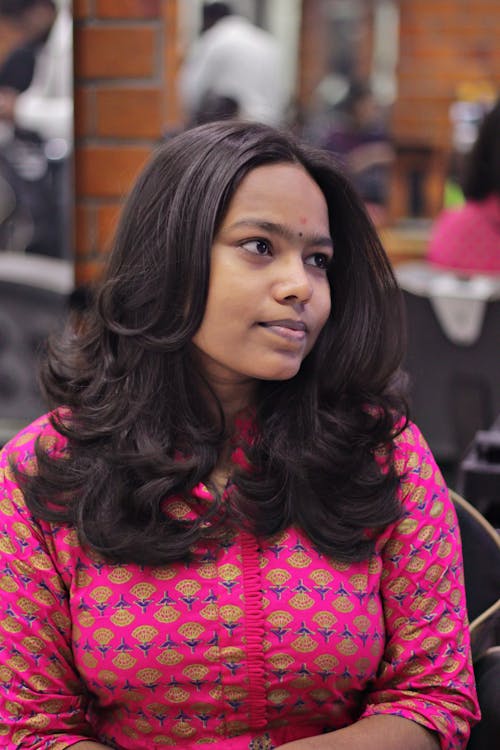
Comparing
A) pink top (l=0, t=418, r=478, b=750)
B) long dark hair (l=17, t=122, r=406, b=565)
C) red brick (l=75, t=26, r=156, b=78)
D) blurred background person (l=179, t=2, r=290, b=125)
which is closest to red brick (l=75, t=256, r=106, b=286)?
red brick (l=75, t=26, r=156, b=78)

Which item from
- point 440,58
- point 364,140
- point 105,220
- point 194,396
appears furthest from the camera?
point 440,58

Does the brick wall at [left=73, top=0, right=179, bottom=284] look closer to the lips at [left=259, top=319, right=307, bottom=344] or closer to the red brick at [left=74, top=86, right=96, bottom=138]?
the red brick at [left=74, top=86, right=96, bottom=138]

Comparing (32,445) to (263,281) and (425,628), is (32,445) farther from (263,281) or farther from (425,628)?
(425,628)

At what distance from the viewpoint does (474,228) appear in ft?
10.6

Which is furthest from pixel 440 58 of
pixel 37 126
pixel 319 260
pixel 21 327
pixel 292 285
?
pixel 292 285

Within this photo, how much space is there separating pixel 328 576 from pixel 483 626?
0.85 ft

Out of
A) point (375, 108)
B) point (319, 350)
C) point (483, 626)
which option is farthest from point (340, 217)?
point (375, 108)

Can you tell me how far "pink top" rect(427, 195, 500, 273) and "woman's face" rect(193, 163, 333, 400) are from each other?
6.53ft

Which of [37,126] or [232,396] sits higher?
[37,126]

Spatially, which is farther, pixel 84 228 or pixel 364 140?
pixel 364 140

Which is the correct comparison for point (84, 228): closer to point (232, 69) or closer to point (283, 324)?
point (283, 324)

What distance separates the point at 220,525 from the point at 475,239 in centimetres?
213

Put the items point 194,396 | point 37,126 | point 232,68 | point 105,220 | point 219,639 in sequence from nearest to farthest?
point 219,639 < point 194,396 < point 105,220 < point 37,126 < point 232,68

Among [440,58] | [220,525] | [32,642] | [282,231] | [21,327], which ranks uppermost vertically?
[282,231]
